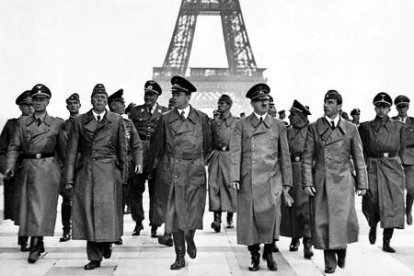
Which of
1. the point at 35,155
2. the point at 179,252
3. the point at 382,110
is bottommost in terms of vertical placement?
the point at 179,252

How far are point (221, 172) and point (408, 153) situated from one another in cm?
296

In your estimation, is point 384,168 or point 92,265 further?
point 384,168

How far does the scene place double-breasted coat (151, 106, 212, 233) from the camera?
615 centimetres

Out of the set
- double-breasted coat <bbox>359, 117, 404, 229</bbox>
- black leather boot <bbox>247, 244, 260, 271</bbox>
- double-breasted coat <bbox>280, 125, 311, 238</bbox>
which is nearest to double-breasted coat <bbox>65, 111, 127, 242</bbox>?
black leather boot <bbox>247, 244, 260, 271</bbox>

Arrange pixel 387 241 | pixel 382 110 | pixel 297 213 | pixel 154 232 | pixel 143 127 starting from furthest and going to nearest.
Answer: pixel 143 127, pixel 154 232, pixel 382 110, pixel 387 241, pixel 297 213

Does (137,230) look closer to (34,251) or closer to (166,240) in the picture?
(166,240)

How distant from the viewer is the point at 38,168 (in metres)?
6.55

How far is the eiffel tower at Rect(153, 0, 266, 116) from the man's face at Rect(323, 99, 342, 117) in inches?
1294

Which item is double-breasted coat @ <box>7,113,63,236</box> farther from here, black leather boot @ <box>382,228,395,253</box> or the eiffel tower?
the eiffel tower

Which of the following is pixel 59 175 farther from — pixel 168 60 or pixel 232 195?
pixel 168 60

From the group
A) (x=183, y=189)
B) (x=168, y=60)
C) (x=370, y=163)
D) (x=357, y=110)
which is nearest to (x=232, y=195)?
(x=370, y=163)

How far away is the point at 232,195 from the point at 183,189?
2832 mm

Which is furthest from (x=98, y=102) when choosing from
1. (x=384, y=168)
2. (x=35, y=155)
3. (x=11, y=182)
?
(x=384, y=168)

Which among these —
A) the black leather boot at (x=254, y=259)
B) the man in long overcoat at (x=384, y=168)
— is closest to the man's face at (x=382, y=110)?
the man in long overcoat at (x=384, y=168)
